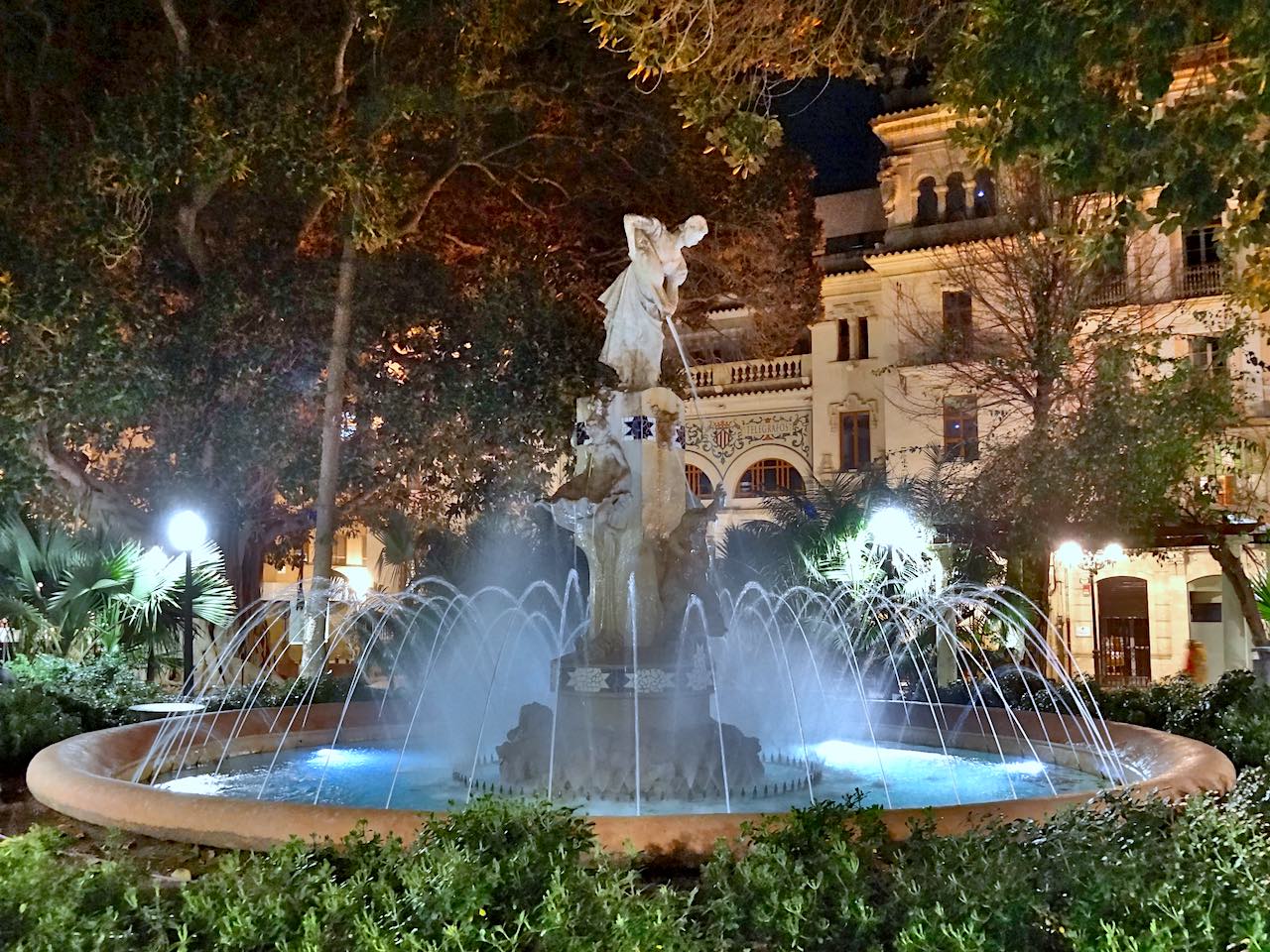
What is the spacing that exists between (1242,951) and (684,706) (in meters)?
4.83

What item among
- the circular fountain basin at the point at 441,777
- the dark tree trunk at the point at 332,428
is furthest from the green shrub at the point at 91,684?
the dark tree trunk at the point at 332,428

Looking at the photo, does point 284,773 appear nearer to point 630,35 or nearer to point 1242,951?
point 630,35

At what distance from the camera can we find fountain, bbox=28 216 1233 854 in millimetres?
6188

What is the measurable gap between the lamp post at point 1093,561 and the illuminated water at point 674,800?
10.6 metres

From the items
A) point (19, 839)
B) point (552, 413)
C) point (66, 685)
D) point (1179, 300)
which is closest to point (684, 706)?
point (19, 839)

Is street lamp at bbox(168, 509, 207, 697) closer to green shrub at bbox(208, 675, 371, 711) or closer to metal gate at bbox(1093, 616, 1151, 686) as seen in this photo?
green shrub at bbox(208, 675, 371, 711)

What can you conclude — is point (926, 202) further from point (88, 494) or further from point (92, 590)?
point (92, 590)

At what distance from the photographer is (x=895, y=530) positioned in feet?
60.4

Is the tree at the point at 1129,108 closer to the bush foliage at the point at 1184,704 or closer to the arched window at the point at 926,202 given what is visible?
the bush foliage at the point at 1184,704

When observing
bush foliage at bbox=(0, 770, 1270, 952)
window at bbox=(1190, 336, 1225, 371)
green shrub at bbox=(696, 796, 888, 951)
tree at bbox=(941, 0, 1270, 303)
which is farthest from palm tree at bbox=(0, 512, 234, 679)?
window at bbox=(1190, 336, 1225, 371)

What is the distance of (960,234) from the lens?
28688 millimetres

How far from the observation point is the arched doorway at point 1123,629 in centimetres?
2772

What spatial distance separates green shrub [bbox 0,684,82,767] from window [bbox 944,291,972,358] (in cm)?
1745

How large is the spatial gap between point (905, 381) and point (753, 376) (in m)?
4.96
